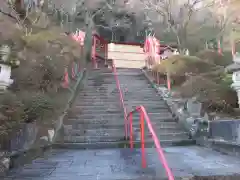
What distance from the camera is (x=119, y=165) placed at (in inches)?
175

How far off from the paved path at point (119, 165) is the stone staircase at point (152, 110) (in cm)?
103

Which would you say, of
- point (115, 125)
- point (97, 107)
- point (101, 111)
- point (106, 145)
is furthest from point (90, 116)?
point (106, 145)

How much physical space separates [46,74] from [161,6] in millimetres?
15813

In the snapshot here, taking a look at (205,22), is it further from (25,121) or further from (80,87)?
(25,121)

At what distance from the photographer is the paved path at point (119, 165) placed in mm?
3768

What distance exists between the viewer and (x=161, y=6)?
20.8 m

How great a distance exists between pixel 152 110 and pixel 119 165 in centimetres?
448

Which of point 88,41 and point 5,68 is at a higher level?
point 88,41

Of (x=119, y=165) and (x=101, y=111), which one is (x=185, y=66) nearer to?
(x=101, y=111)

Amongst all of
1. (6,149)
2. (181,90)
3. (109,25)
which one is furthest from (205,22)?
(6,149)

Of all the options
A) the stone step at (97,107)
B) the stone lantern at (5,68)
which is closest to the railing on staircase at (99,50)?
the stone step at (97,107)

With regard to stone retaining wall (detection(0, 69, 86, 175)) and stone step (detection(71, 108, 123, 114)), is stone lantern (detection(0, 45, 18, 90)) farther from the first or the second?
stone step (detection(71, 108, 123, 114))

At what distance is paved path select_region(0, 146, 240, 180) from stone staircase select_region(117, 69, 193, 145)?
1.03 metres

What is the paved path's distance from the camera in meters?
3.77
